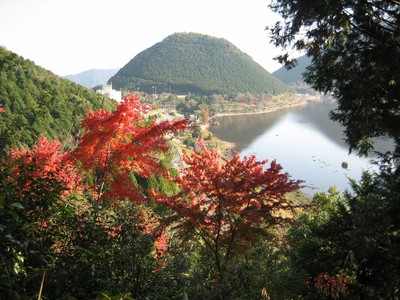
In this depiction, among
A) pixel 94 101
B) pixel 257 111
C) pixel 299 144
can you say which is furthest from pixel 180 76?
pixel 94 101

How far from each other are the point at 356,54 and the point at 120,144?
200 inches

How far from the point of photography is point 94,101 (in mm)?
27578

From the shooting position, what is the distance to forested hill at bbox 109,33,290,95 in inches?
4422

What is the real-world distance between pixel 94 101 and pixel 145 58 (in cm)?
11352

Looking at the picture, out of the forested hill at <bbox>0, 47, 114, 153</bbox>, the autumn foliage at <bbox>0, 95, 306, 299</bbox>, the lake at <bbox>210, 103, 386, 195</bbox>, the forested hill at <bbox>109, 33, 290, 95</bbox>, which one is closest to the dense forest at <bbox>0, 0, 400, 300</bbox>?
the autumn foliage at <bbox>0, 95, 306, 299</bbox>

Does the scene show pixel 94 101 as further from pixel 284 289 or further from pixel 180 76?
pixel 180 76

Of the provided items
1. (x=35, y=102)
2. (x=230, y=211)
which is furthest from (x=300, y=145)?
(x=230, y=211)

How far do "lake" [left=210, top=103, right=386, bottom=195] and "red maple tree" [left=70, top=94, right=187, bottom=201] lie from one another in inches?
592

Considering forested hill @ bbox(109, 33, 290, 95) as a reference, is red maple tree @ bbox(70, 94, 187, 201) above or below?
below

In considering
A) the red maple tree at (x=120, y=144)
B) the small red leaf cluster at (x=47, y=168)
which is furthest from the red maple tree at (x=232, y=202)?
the small red leaf cluster at (x=47, y=168)

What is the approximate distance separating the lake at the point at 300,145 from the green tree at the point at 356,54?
605 inches

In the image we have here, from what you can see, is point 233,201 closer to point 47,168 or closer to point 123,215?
point 123,215

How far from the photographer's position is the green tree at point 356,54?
182 inches

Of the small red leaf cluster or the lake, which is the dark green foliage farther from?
the lake
